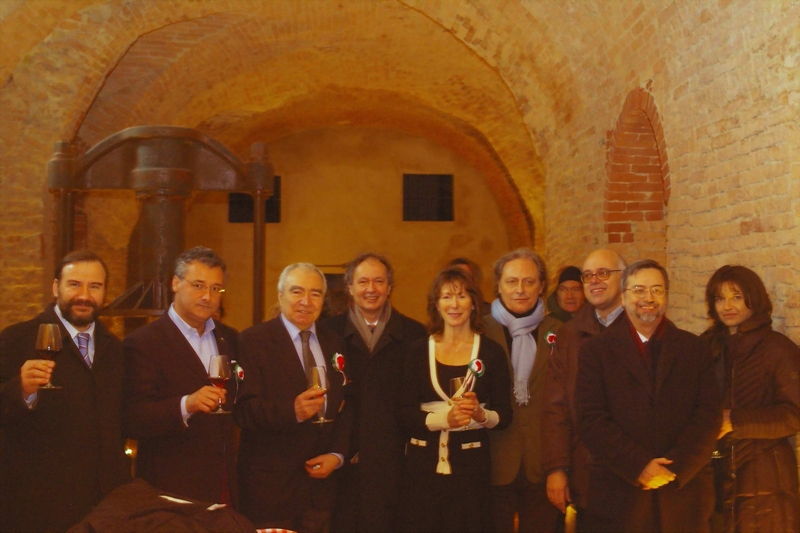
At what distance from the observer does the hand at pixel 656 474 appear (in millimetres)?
3523

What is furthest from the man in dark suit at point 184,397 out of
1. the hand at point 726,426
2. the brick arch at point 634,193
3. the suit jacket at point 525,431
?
the brick arch at point 634,193

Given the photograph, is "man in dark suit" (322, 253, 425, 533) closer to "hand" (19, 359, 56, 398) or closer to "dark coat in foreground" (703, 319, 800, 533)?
"hand" (19, 359, 56, 398)

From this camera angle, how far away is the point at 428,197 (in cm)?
1563

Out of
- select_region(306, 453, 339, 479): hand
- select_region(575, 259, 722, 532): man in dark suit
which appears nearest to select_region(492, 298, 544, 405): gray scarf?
select_region(575, 259, 722, 532): man in dark suit

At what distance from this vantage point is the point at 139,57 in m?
9.30

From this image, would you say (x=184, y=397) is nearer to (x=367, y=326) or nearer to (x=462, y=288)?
(x=367, y=326)

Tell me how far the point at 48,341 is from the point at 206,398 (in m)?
0.66

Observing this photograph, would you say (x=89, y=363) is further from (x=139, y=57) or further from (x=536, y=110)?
(x=139, y=57)

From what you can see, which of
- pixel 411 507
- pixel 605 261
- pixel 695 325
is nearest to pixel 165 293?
pixel 411 507

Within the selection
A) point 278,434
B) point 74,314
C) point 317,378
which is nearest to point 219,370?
point 317,378

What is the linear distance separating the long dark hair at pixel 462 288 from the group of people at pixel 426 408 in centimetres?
1

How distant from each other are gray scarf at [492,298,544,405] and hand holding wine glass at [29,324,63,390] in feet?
6.96

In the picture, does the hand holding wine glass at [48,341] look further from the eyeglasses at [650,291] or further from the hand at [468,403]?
the eyeglasses at [650,291]

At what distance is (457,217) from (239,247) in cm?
406
